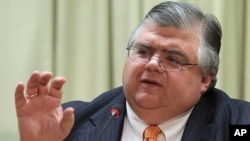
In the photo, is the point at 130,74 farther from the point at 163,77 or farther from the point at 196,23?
the point at 196,23

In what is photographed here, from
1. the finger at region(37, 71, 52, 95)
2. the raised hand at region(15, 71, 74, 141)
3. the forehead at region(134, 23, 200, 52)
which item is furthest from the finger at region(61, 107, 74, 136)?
the forehead at region(134, 23, 200, 52)

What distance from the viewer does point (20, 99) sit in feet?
4.58

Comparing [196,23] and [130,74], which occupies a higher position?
[196,23]

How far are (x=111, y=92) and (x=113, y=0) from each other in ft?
1.74

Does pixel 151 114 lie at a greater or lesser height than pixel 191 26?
lesser

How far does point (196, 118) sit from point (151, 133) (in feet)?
0.66

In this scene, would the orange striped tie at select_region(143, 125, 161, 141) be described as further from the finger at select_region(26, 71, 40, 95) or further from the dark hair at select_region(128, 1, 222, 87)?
the finger at select_region(26, 71, 40, 95)

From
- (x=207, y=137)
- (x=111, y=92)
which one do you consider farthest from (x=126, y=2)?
(x=207, y=137)

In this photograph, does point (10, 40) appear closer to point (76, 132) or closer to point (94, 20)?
point (94, 20)

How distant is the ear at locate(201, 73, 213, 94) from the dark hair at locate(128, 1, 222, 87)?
22mm

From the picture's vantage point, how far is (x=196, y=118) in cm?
170

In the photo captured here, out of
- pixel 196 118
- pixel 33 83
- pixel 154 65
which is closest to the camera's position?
pixel 33 83

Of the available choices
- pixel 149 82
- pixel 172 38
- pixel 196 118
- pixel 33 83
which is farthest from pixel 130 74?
pixel 33 83

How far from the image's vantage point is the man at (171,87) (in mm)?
1625
